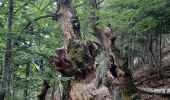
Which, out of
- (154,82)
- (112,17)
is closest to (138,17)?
(112,17)

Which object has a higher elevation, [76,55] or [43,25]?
[43,25]

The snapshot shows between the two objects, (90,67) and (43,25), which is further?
(43,25)

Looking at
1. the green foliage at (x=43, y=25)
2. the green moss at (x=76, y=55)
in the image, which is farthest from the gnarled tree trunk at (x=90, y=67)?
the green foliage at (x=43, y=25)

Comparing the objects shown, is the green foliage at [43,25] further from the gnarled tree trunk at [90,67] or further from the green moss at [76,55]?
the gnarled tree trunk at [90,67]

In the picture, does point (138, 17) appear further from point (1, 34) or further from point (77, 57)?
point (1, 34)

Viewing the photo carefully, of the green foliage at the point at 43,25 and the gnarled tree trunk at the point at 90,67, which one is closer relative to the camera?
the gnarled tree trunk at the point at 90,67

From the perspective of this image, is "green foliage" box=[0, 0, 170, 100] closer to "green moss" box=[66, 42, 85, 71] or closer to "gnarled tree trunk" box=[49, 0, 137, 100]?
"green moss" box=[66, 42, 85, 71]

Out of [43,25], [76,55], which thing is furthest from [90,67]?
[43,25]

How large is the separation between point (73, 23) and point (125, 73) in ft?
7.98

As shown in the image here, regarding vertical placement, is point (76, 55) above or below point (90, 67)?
above

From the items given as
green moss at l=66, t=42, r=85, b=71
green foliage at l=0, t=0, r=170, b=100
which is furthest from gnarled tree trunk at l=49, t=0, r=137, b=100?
green foliage at l=0, t=0, r=170, b=100

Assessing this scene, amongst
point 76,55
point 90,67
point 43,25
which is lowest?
point 90,67

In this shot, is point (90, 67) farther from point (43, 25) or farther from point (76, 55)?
point (43, 25)

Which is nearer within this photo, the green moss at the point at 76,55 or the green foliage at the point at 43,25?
the green moss at the point at 76,55
